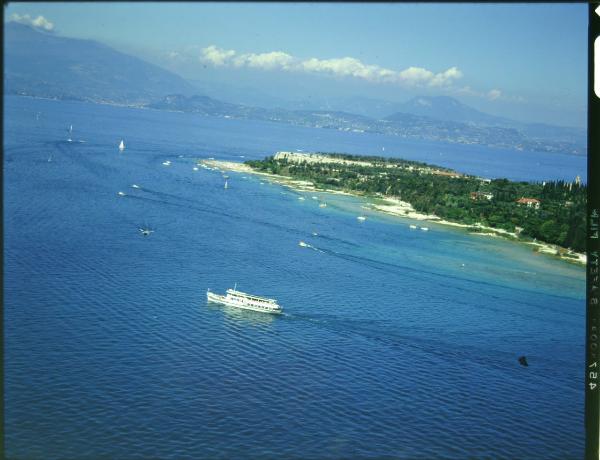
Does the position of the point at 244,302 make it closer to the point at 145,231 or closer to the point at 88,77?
the point at 145,231

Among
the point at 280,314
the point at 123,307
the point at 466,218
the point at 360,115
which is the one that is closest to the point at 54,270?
the point at 123,307

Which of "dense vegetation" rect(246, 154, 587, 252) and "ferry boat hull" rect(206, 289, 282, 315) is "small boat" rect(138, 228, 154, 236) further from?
"dense vegetation" rect(246, 154, 587, 252)

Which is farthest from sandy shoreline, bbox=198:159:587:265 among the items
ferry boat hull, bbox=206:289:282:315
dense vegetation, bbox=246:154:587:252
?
ferry boat hull, bbox=206:289:282:315

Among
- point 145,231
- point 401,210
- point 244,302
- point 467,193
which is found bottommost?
point 244,302

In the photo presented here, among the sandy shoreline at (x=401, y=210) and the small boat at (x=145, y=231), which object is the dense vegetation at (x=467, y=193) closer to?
the sandy shoreline at (x=401, y=210)

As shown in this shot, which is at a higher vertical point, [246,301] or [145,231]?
[145,231]

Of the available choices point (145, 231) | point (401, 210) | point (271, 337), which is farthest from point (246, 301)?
point (401, 210)
